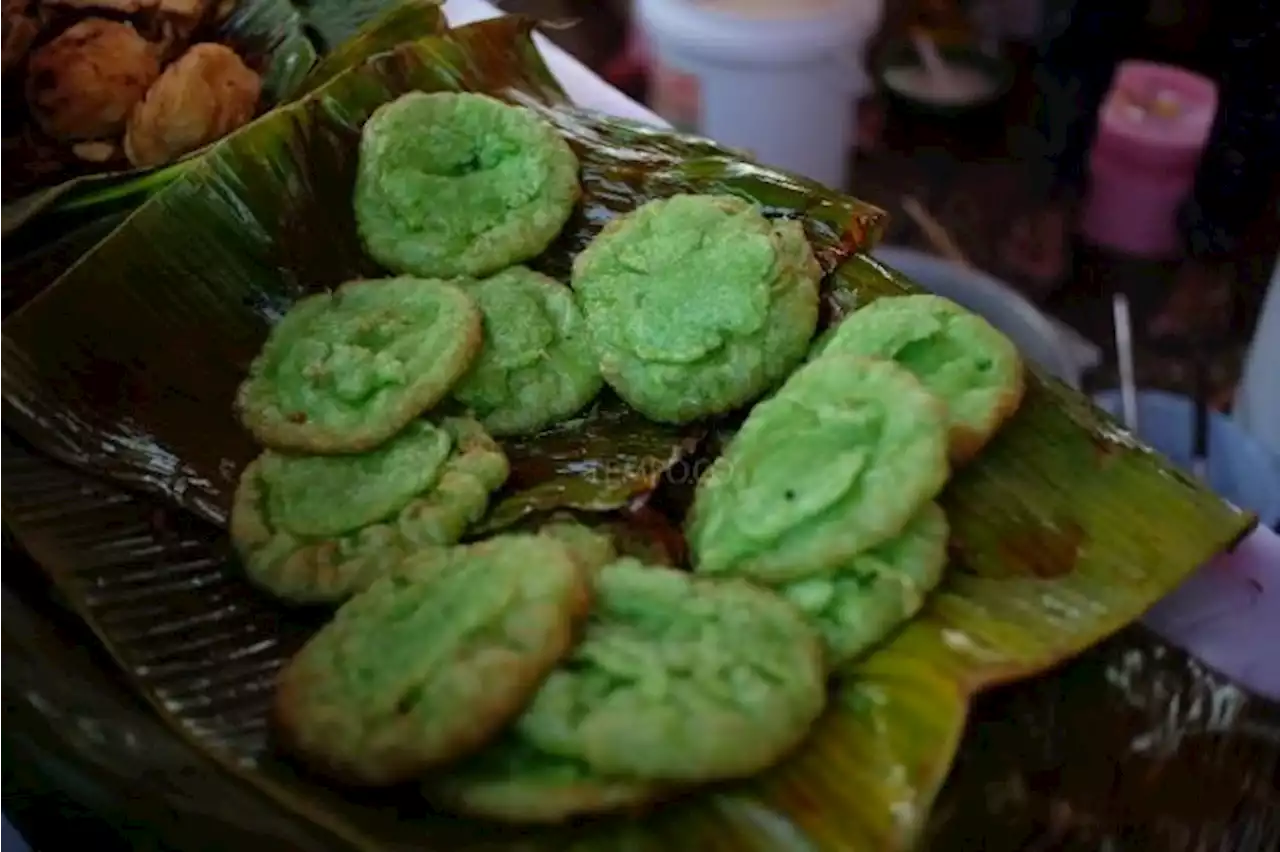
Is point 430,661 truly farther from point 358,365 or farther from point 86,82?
point 86,82

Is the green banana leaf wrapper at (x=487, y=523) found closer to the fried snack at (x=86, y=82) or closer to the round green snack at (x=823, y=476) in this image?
the round green snack at (x=823, y=476)

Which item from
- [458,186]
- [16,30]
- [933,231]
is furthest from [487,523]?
[933,231]

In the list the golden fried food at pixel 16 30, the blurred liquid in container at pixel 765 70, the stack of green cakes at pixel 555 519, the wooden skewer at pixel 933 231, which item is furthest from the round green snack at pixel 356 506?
the wooden skewer at pixel 933 231

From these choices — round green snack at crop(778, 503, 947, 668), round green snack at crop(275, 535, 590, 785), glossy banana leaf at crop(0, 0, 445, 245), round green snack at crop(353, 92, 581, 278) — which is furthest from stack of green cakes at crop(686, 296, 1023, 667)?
glossy banana leaf at crop(0, 0, 445, 245)

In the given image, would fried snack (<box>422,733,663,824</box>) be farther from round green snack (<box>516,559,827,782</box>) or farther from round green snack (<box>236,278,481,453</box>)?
round green snack (<box>236,278,481,453</box>)

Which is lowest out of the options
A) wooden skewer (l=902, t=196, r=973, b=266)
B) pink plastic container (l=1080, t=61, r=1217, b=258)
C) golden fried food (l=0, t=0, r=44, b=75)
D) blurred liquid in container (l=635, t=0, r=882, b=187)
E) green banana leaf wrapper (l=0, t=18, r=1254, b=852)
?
wooden skewer (l=902, t=196, r=973, b=266)

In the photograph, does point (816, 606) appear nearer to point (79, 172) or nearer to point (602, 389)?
point (602, 389)
